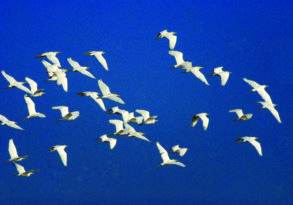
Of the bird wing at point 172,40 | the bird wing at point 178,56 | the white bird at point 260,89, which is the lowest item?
the white bird at point 260,89

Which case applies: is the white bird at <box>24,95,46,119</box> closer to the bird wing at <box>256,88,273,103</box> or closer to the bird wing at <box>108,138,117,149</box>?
the bird wing at <box>108,138,117,149</box>

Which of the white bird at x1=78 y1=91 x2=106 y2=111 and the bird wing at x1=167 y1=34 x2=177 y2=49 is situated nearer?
the white bird at x1=78 y1=91 x2=106 y2=111

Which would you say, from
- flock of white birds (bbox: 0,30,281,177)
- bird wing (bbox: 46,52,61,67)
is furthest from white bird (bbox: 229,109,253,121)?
bird wing (bbox: 46,52,61,67)

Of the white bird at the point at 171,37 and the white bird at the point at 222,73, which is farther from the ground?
the white bird at the point at 171,37

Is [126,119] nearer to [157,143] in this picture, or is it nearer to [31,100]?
[157,143]

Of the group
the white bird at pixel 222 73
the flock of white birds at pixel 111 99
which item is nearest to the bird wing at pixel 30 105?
the flock of white birds at pixel 111 99

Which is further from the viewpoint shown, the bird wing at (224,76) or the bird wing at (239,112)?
the bird wing at (224,76)

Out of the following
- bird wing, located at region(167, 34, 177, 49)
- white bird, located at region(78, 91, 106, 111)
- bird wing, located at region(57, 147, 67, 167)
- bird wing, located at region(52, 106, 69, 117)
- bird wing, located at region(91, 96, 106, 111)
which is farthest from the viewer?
bird wing, located at region(167, 34, 177, 49)

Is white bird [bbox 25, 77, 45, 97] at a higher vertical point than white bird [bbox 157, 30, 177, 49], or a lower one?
lower

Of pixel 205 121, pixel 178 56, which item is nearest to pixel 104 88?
pixel 178 56

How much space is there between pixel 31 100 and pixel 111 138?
5821 mm

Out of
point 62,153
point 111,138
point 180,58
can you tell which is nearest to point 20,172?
point 62,153

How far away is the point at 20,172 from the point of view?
41.4 m

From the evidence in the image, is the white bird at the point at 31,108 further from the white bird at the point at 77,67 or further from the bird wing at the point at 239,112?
the bird wing at the point at 239,112
